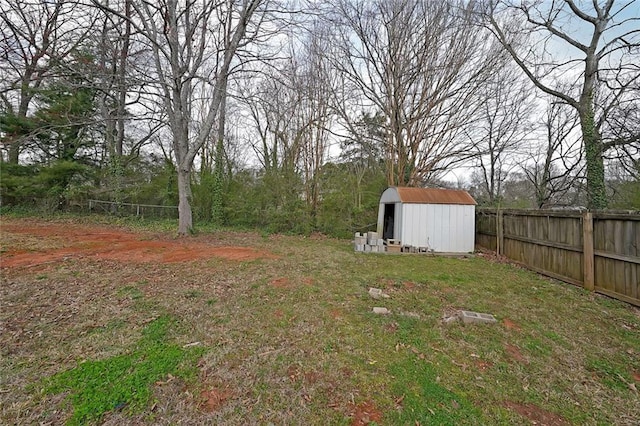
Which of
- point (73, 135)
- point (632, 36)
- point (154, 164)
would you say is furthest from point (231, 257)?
point (73, 135)

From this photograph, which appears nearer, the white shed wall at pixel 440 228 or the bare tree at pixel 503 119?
the white shed wall at pixel 440 228

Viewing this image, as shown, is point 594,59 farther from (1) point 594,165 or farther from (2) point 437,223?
(2) point 437,223

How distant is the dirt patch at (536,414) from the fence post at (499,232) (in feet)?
19.4

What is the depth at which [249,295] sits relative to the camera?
348 cm

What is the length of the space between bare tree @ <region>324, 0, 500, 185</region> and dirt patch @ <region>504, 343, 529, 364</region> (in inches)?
301

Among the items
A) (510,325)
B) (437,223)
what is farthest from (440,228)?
(510,325)

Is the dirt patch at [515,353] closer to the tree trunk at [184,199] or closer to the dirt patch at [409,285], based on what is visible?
the dirt patch at [409,285]

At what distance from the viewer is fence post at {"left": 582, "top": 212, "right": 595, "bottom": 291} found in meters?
4.07

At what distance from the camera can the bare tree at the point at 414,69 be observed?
8547mm

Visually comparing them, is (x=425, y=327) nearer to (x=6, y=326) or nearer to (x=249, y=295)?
(x=249, y=295)

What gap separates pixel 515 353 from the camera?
2324 millimetres

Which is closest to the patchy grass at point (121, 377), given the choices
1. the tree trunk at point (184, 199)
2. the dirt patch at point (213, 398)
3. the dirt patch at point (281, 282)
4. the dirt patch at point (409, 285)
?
the dirt patch at point (213, 398)

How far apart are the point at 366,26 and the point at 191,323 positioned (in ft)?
34.5

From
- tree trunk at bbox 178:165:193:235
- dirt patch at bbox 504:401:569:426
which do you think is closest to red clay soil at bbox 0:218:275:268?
tree trunk at bbox 178:165:193:235
